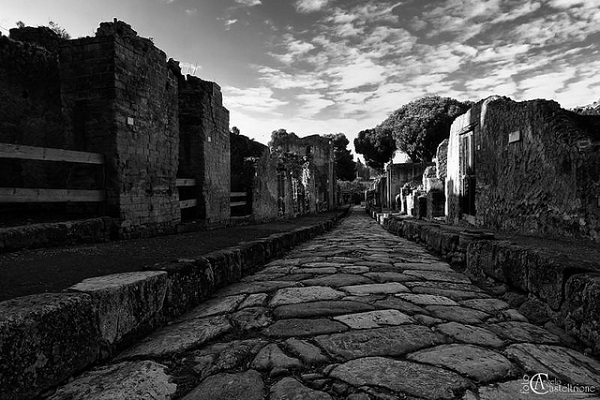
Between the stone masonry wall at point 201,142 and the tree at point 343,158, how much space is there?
4786 cm

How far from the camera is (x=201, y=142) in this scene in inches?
328

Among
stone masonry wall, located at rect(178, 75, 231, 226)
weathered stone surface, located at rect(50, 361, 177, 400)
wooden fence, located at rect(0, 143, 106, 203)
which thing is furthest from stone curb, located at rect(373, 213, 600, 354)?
stone masonry wall, located at rect(178, 75, 231, 226)

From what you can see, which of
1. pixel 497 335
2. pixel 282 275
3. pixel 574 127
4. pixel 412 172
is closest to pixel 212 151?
pixel 282 275

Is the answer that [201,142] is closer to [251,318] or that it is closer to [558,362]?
[251,318]

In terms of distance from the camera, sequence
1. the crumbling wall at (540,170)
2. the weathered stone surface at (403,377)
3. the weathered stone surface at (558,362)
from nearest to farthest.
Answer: the weathered stone surface at (403,377) → the weathered stone surface at (558,362) → the crumbling wall at (540,170)

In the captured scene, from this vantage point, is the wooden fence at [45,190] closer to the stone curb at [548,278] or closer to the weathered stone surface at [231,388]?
the weathered stone surface at [231,388]

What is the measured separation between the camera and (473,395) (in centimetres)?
142

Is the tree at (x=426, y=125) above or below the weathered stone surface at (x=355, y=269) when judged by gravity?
above

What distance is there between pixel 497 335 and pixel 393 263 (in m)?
2.42

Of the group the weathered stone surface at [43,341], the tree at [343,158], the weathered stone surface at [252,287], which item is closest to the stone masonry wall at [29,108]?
the weathered stone surface at [252,287]

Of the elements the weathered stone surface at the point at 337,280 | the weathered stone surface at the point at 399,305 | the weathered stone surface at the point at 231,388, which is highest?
the weathered stone surface at the point at 231,388

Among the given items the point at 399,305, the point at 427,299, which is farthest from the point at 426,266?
the point at 399,305

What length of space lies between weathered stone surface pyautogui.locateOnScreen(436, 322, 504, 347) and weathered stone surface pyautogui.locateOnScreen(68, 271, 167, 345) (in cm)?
183

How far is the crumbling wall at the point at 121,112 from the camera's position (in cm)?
546
